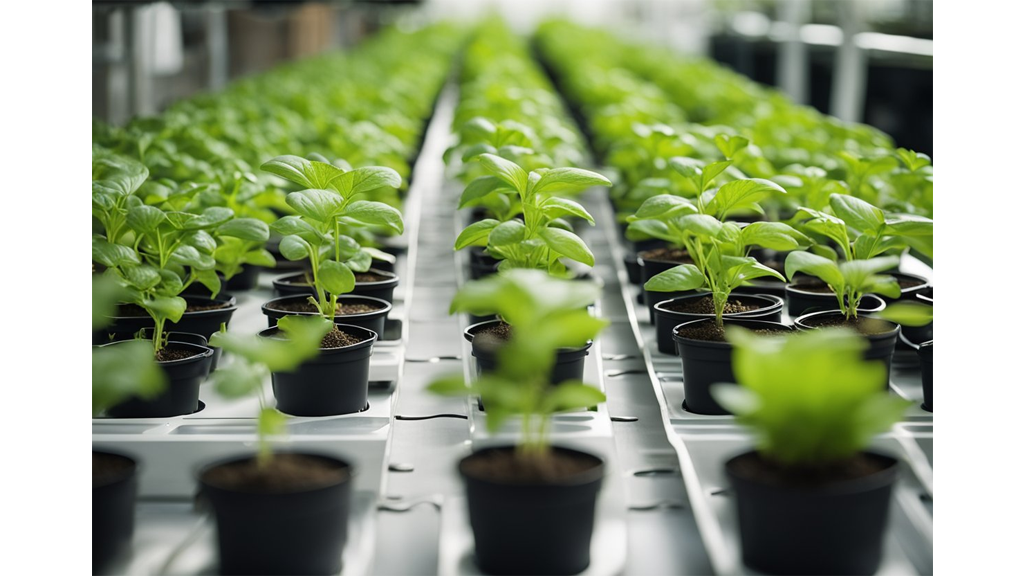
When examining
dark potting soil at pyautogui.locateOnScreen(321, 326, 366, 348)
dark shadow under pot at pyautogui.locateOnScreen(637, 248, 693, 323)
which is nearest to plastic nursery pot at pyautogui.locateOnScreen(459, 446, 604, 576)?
dark potting soil at pyautogui.locateOnScreen(321, 326, 366, 348)

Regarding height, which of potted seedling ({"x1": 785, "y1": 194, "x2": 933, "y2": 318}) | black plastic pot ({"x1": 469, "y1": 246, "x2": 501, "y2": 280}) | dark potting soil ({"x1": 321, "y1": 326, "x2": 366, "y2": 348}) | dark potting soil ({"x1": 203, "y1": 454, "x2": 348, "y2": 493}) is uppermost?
potted seedling ({"x1": 785, "y1": 194, "x2": 933, "y2": 318})

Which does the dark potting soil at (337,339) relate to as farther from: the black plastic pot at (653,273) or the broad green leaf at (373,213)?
the black plastic pot at (653,273)

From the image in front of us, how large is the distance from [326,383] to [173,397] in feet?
0.70

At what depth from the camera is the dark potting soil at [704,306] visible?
1665 mm

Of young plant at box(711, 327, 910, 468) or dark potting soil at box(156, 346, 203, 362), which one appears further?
dark potting soil at box(156, 346, 203, 362)

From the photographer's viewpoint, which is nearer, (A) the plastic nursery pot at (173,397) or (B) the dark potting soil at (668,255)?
(A) the plastic nursery pot at (173,397)

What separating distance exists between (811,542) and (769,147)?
6.28ft

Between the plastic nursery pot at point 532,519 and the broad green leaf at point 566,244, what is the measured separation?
0.42 meters

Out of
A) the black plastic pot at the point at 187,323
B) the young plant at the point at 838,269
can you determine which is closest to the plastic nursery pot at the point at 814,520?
the young plant at the point at 838,269

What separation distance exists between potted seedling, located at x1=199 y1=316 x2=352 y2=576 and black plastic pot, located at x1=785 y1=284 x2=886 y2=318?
1.02m

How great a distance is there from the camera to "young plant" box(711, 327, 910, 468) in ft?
2.79

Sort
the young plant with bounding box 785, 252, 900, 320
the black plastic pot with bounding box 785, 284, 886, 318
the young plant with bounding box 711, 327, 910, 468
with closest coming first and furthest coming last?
1. the young plant with bounding box 711, 327, 910, 468
2. the young plant with bounding box 785, 252, 900, 320
3. the black plastic pot with bounding box 785, 284, 886, 318

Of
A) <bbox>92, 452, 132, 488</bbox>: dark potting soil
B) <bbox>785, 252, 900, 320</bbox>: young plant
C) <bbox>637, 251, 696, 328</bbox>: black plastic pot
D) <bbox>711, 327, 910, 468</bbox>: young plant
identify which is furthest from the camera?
<bbox>637, 251, 696, 328</bbox>: black plastic pot

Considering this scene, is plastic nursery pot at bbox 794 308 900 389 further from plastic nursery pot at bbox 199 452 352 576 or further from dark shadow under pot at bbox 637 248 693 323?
plastic nursery pot at bbox 199 452 352 576
